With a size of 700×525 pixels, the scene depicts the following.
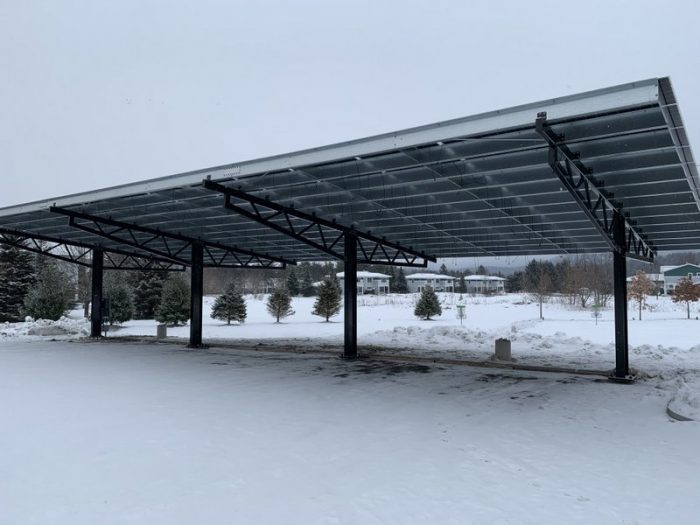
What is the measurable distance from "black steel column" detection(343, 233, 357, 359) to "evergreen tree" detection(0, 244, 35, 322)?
34931mm

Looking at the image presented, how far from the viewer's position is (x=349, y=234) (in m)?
16.9

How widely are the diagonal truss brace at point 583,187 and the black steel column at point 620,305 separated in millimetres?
32

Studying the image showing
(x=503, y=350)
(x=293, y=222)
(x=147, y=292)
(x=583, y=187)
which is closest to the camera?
(x=583, y=187)

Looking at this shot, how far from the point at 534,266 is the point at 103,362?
281 feet

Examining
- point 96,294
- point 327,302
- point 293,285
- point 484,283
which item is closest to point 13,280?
point 96,294

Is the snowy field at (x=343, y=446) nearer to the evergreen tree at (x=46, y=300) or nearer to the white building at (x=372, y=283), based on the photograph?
the evergreen tree at (x=46, y=300)

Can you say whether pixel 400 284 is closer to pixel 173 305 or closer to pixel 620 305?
pixel 173 305

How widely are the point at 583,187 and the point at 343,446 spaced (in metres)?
7.83

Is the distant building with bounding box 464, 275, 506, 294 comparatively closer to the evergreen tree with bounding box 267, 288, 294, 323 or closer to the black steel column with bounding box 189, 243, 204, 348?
the evergreen tree with bounding box 267, 288, 294, 323

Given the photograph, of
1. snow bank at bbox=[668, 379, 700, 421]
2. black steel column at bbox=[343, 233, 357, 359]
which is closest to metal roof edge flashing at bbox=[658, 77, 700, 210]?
snow bank at bbox=[668, 379, 700, 421]

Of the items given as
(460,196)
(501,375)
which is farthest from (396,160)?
(501,375)

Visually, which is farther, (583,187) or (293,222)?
(293,222)

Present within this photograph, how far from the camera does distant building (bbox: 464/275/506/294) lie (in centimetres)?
11305

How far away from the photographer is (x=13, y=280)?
4072 cm
